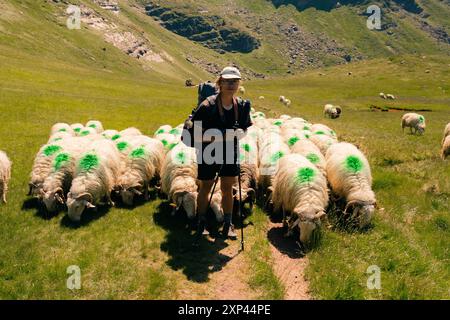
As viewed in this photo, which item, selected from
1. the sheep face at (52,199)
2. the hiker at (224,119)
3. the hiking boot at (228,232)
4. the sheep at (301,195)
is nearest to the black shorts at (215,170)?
the hiker at (224,119)

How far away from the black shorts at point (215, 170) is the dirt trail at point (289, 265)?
2.37m

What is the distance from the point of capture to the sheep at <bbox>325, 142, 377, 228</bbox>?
421 inches

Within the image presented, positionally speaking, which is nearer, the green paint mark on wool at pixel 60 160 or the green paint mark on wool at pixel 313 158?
the green paint mark on wool at pixel 60 160

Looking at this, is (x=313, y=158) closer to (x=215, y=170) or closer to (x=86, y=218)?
(x=215, y=170)

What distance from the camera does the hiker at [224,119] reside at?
870 centimetres

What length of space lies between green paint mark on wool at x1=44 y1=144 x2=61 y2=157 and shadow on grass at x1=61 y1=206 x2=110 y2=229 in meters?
3.26

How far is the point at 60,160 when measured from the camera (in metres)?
12.6

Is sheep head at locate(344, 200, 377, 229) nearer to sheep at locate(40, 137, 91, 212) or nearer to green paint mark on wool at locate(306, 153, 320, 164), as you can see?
green paint mark on wool at locate(306, 153, 320, 164)

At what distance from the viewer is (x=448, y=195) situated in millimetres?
13375

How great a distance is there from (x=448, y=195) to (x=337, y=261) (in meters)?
7.17

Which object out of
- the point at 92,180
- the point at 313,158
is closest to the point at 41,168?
the point at 92,180

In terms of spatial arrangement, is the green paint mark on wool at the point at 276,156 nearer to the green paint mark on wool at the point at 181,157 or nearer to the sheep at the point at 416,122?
the green paint mark on wool at the point at 181,157
